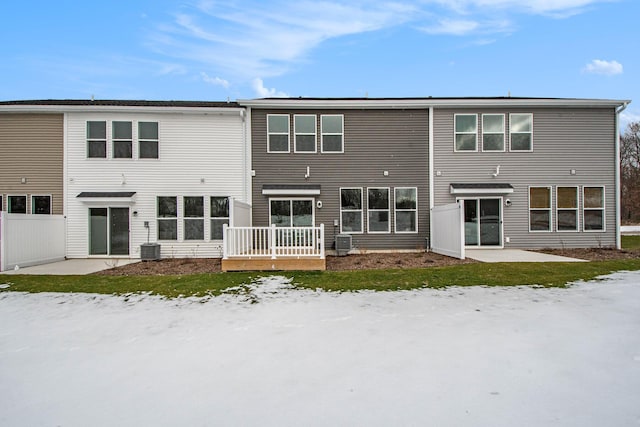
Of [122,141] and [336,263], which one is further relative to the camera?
[122,141]

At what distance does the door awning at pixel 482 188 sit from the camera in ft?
42.5

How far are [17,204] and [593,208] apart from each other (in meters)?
22.3

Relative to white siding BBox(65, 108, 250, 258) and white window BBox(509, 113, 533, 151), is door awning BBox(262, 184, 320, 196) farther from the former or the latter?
white window BBox(509, 113, 533, 151)

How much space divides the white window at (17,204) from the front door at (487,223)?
1688 centimetres

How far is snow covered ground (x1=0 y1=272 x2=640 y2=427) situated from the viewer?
270cm

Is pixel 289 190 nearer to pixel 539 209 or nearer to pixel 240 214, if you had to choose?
pixel 240 214

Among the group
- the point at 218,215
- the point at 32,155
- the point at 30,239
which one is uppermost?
the point at 32,155

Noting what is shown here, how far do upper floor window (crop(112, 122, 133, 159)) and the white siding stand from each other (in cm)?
19

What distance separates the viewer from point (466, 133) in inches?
529

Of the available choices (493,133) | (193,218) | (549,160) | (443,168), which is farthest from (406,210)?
(193,218)

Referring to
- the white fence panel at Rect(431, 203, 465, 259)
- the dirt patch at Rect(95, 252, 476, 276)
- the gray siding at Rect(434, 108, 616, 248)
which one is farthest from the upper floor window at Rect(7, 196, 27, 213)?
the gray siding at Rect(434, 108, 616, 248)

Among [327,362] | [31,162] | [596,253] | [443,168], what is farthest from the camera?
[443,168]
